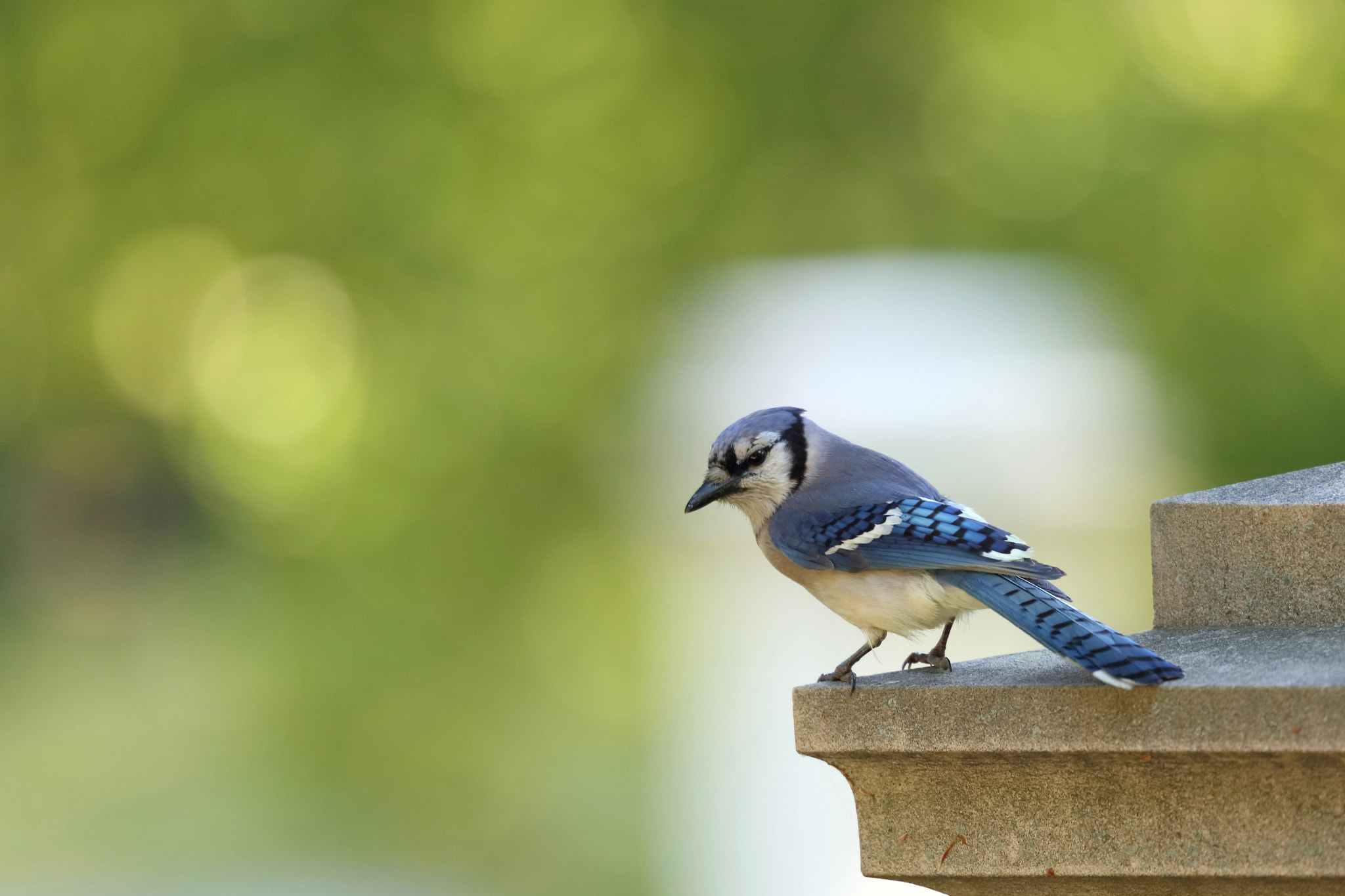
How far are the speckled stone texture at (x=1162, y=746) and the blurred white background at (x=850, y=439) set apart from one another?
Answer: 1810 mm

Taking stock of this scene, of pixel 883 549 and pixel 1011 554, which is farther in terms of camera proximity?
pixel 883 549

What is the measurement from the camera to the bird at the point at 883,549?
129 centimetres

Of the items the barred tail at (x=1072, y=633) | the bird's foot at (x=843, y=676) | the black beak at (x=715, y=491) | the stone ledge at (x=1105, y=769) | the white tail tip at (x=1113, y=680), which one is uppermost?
the black beak at (x=715, y=491)

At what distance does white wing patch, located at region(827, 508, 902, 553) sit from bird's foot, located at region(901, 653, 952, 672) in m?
0.14

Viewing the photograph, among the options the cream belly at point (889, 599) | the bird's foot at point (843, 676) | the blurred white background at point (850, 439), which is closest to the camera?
the bird's foot at point (843, 676)

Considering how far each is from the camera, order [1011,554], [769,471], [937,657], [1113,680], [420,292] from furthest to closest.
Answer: [420,292] < [769,471] < [937,657] < [1011,554] < [1113,680]

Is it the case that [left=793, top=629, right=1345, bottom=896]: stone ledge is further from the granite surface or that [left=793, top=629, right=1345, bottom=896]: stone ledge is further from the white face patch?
the white face patch

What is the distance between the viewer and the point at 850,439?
4.09 metres

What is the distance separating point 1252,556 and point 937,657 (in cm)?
36

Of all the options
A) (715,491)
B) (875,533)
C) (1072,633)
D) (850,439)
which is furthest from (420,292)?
(1072,633)

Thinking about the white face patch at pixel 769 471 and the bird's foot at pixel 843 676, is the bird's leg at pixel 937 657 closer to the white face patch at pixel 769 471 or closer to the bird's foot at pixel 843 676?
the bird's foot at pixel 843 676

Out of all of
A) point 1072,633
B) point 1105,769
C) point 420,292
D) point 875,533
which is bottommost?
point 1105,769

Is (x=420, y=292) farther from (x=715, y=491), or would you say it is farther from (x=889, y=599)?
(x=889, y=599)

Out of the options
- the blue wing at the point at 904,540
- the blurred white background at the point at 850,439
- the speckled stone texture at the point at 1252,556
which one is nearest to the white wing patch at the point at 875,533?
the blue wing at the point at 904,540
